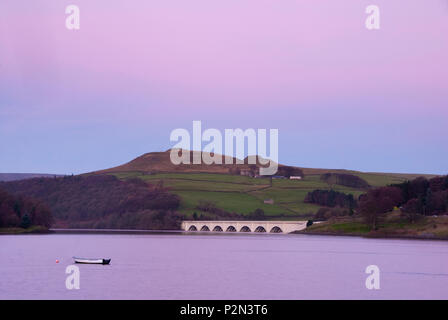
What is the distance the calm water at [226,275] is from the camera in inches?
2403

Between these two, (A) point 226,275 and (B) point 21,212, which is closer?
(A) point 226,275

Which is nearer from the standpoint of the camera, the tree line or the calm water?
the calm water

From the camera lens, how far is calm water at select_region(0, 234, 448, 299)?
61031 mm

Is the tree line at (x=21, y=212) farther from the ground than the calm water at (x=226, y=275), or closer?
farther from the ground

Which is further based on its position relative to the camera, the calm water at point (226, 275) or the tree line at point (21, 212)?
the tree line at point (21, 212)

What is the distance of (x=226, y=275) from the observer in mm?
74938

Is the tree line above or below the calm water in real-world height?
above

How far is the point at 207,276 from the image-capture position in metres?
74.1

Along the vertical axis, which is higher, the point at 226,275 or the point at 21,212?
the point at 21,212
